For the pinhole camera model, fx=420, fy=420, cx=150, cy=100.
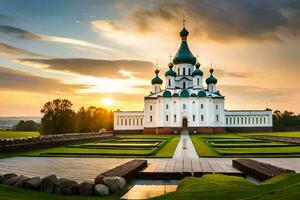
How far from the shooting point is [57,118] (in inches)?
2576

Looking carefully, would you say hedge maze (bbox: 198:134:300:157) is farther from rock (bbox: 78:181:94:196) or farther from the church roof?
the church roof

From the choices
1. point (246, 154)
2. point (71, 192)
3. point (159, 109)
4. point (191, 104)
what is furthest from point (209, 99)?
point (71, 192)

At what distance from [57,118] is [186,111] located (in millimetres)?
28110

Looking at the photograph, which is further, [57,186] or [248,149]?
[248,149]

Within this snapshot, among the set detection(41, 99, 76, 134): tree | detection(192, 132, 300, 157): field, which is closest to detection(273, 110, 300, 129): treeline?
detection(41, 99, 76, 134): tree

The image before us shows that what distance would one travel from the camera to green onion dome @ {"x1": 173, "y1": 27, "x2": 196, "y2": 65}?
90.1 m

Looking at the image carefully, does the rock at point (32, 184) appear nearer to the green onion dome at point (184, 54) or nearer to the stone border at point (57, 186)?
the stone border at point (57, 186)

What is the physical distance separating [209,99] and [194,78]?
19.9 feet

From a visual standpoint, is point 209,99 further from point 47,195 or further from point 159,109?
point 47,195

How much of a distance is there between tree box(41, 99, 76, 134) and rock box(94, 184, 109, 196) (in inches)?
2160

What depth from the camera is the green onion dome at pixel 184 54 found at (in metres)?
90.1

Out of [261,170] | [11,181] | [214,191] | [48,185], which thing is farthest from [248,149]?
[11,181]

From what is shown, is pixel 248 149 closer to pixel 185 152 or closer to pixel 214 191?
pixel 185 152

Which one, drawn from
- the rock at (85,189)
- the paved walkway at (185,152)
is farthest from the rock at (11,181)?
the paved walkway at (185,152)
